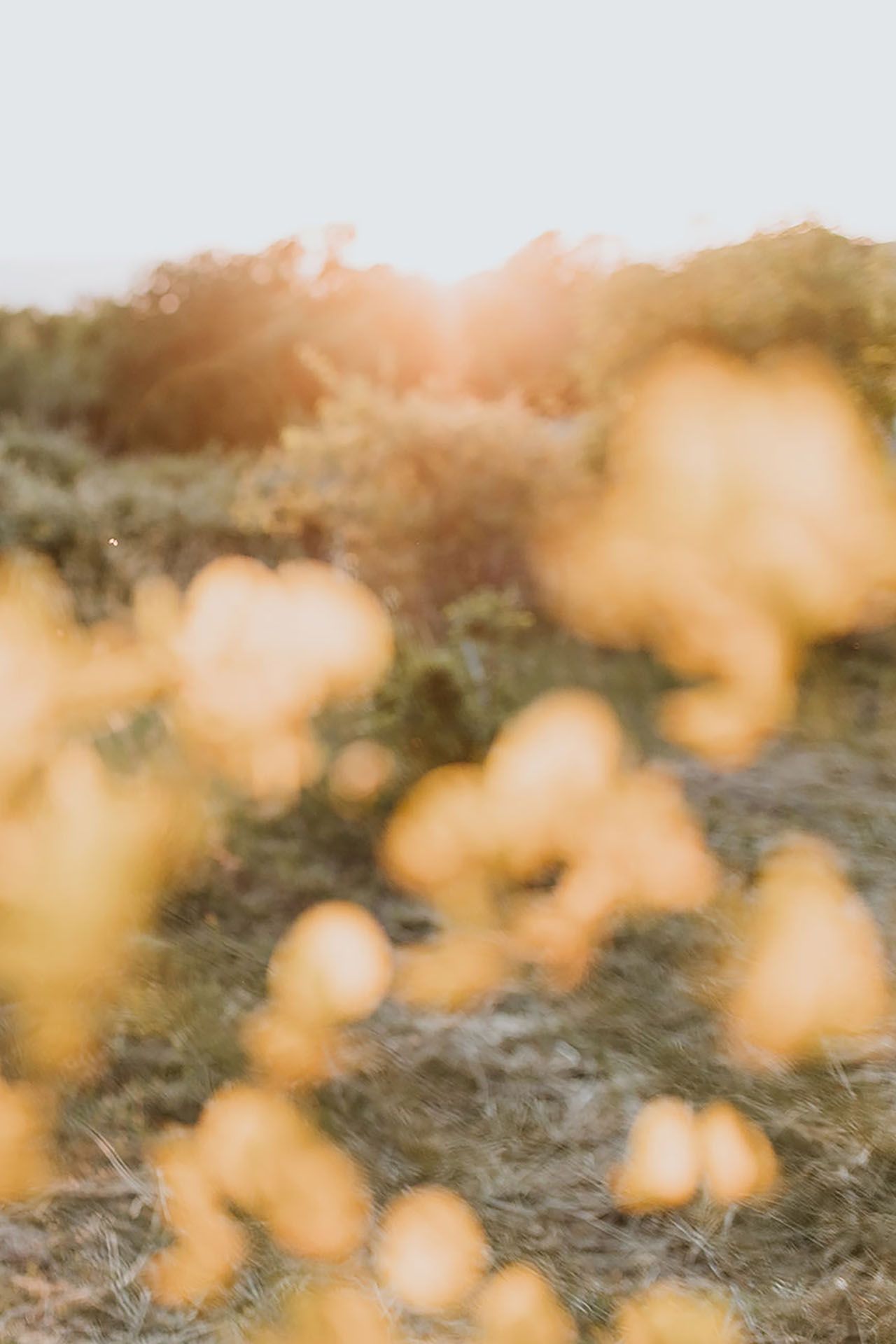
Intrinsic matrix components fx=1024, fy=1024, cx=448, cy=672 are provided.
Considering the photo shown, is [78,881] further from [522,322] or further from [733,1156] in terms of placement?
[522,322]

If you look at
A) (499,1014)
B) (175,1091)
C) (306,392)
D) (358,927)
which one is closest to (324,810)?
(358,927)

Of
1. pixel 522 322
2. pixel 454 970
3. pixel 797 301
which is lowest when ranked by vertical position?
pixel 454 970

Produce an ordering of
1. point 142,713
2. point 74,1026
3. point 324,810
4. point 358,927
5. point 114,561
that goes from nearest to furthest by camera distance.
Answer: point 74,1026 < point 358,927 < point 324,810 < point 142,713 < point 114,561

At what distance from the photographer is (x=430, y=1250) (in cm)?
271

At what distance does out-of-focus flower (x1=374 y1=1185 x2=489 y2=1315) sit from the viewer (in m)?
2.56

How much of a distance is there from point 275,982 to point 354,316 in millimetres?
18509

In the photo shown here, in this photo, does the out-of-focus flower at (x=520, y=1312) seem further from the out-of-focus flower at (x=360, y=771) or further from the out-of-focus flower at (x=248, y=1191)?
the out-of-focus flower at (x=360, y=771)

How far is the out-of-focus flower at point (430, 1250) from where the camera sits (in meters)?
2.56

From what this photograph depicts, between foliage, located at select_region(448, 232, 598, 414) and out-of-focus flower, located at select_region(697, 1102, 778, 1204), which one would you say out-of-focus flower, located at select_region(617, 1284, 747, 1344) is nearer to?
out-of-focus flower, located at select_region(697, 1102, 778, 1204)

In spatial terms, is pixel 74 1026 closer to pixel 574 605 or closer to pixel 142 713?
pixel 142 713

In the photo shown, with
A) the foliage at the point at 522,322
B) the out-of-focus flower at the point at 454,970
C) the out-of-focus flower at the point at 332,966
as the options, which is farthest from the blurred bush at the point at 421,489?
the foliage at the point at 522,322

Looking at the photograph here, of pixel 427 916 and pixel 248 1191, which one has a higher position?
pixel 248 1191

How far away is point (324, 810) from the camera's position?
4703 mm

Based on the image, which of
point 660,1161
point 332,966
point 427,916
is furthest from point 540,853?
point 660,1161
